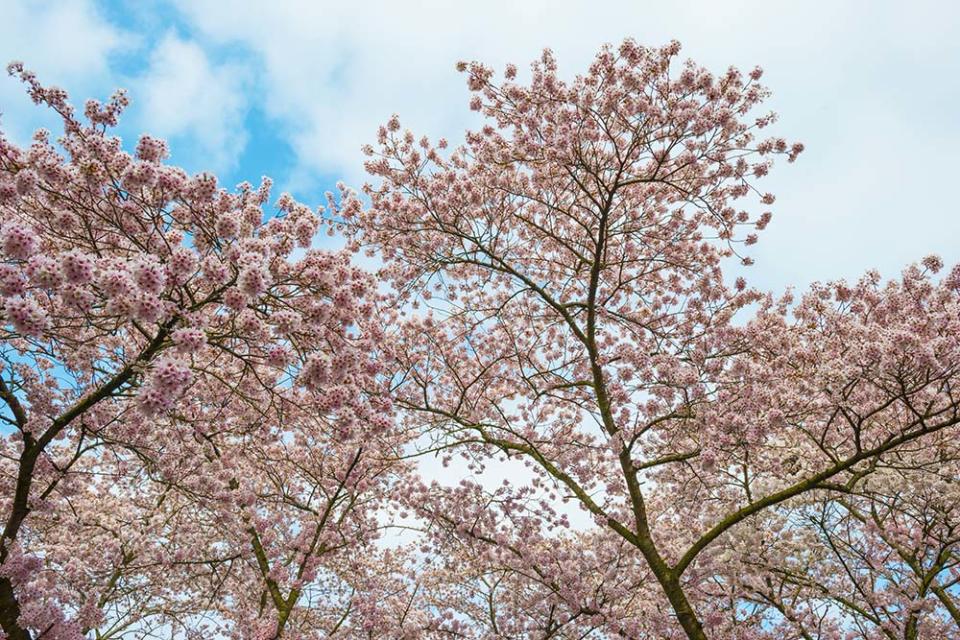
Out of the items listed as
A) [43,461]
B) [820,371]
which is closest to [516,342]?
[820,371]

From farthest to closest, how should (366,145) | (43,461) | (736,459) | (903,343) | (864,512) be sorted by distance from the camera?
(864,512) < (366,145) < (736,459) < (43,461) < (903,343)

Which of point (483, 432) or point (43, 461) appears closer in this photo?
point (43, 461)

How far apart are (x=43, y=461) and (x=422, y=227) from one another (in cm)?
666

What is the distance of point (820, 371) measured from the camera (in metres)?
7.66

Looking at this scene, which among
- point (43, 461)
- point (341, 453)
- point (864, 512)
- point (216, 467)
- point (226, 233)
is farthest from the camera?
point (864, 512)

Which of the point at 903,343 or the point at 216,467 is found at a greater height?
the point at 903,343

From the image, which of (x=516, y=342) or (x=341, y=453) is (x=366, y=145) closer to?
(x=516, y=342)

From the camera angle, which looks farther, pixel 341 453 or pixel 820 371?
pixel 341 453

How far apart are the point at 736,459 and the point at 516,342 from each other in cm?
453

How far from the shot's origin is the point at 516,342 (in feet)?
39.0

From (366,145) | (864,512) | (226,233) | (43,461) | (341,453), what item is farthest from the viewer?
(864,512)

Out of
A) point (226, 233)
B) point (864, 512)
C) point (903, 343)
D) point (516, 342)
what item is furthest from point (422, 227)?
point (864, 512)

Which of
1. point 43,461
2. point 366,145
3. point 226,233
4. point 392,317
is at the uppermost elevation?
point 366,145

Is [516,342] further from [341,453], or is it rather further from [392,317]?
[341,453]
